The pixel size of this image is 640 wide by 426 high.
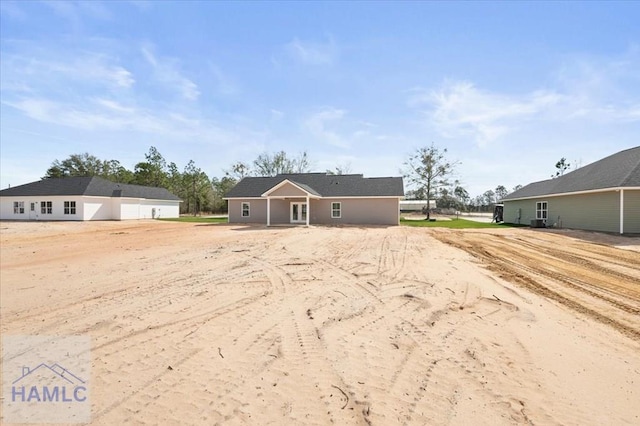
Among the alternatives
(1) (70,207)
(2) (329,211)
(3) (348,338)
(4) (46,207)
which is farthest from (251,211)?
(3) (348,338)

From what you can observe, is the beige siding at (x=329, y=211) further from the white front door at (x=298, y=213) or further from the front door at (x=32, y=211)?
Answer: the front door at (x=32, y=211)

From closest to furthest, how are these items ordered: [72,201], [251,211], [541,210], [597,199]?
[597,199]
[541,210]
[251,211]
[72,201]

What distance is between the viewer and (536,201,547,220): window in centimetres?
2648

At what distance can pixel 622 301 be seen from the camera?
6.18 metres

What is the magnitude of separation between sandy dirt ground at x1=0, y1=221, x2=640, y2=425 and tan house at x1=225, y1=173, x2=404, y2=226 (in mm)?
17111

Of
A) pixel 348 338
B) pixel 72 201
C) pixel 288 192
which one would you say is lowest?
pixel 348 338

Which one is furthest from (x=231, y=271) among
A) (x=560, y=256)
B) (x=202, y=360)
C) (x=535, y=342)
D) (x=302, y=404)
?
(x=560, y=256)

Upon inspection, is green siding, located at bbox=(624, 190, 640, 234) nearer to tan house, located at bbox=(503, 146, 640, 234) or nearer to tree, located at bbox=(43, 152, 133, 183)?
tan house, located at bbox=(503, 146, 640, 234)

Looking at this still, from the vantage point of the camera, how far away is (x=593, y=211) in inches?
799

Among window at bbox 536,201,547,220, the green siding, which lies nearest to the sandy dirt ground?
the green siding

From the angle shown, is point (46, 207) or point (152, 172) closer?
point (46, 207)

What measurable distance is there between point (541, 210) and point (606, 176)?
23.3 ft

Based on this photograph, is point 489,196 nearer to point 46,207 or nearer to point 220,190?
point 220,190

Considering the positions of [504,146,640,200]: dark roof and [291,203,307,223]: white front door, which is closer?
[504,146,640,200]: dark roof
